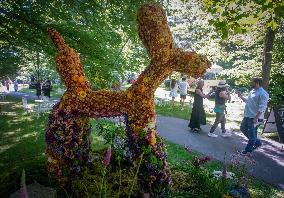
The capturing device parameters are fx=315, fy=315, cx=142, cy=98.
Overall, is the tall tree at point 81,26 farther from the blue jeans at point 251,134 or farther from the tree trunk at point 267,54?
the tree trunk at point 267,54

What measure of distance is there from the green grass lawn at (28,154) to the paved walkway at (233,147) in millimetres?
579

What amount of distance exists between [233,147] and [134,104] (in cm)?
681

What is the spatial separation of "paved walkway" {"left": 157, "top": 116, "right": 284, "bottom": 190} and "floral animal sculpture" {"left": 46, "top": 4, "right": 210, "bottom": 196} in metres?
3.88

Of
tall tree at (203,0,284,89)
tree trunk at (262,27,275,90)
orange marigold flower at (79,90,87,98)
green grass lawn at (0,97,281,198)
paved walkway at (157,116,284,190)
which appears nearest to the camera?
orange marigold flower at (79,90,87,98)

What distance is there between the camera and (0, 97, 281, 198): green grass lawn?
5.27 meters

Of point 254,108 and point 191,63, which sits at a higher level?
point 191,63

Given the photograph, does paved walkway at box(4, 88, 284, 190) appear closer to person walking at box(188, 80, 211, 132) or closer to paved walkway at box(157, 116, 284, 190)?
paved walkway at box(157, 116, 284, 190)

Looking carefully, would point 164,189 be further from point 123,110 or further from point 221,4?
point 221,4

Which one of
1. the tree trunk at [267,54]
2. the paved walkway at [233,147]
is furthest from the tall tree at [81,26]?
the tree trunk at [267,54]

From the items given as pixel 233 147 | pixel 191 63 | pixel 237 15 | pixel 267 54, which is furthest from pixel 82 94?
pixel 267 54

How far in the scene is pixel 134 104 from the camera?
448 cm

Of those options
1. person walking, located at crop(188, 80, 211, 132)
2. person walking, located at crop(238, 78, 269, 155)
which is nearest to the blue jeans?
person walking, located at crop(238, 78, 269, 155)

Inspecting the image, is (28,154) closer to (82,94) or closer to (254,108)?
(82,94)

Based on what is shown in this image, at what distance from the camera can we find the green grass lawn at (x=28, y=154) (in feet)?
17.3
